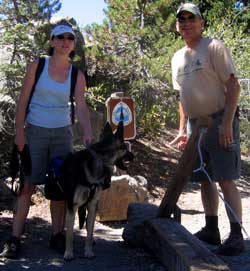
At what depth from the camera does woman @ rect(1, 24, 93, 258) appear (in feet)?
15.6

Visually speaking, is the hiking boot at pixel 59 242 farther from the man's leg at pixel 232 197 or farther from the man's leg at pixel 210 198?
the man's leg at pixel 232 197

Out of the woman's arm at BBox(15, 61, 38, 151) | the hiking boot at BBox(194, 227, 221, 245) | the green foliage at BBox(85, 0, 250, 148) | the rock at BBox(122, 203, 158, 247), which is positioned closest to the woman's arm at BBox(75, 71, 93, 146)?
the woman's arm at BBox(15, 61, 38, 151)

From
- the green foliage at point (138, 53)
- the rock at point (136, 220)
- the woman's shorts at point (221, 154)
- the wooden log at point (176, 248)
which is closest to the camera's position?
the wooden log at point (176, 248)

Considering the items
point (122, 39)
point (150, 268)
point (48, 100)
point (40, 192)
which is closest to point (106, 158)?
point (48, 100)

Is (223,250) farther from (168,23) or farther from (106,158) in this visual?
(168,23)

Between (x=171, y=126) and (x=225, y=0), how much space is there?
6077mm

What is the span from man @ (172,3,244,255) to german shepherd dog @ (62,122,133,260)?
2.60 feet

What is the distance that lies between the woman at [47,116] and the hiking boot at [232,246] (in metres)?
1.53

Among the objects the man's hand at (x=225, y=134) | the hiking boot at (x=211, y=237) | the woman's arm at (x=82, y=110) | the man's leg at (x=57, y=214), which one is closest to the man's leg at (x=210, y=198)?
the hiking boot at (x=211, y=237)

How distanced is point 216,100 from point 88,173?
1335 millimetres

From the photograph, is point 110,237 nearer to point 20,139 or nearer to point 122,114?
point 122,114

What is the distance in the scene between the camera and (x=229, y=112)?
4449 millimetres

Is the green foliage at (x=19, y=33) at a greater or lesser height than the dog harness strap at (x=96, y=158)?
greater

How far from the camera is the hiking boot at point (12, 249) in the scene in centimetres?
476
